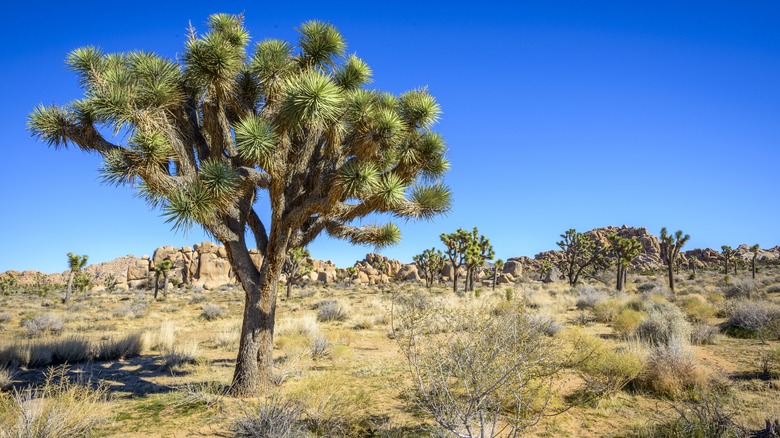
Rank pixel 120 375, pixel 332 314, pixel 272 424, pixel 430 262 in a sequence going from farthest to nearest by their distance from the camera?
1. pixel 430 262
2. pixel 332 314
3. pixel 120 375
4. pixel 272 424

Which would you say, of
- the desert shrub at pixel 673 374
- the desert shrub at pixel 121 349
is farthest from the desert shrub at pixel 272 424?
the desert shrub at pixel 121 349

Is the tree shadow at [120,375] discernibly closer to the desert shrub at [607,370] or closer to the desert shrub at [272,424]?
the desert shrub at [272,424]

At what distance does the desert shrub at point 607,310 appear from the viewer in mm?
13828

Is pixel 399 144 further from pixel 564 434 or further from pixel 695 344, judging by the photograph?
pixel 695 344

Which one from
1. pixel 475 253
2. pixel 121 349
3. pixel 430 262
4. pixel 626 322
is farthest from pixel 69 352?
pixel 430 262

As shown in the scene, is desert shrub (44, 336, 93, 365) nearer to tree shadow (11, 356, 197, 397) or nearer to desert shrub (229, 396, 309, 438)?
tree shadow (11, 356, 197, 397)

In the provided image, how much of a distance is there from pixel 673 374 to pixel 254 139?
24.9ft

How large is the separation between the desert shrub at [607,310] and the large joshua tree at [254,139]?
9.83 m

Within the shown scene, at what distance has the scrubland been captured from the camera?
12.9 feet

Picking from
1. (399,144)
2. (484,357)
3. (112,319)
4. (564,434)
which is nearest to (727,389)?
(564,434)

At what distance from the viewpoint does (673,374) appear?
622 cm

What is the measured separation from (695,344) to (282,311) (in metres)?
16.8

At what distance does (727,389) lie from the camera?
19.5 ft

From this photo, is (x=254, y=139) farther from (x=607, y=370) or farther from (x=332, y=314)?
(x=332, y=314)
